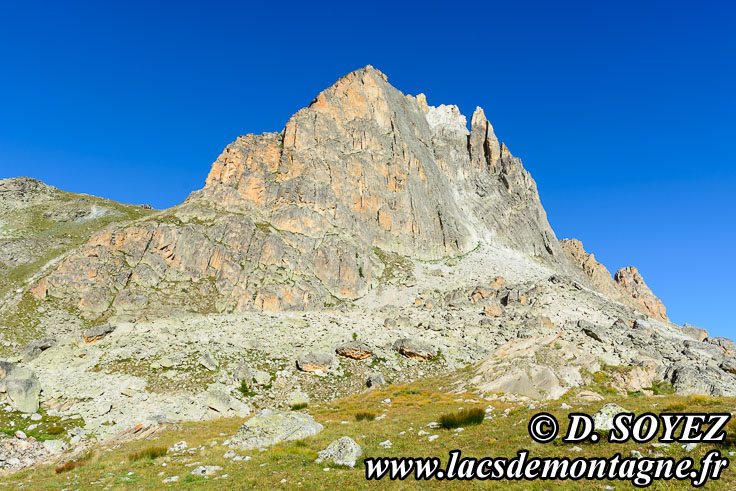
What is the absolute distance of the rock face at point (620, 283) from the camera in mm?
170500

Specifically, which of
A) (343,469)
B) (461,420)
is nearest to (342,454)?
(343,469)

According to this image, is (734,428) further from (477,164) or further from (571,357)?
(477,164)

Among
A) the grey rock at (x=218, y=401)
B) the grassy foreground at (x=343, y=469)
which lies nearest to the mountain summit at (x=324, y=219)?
the grey rock at (x=218, y=401)

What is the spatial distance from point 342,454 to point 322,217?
107 m

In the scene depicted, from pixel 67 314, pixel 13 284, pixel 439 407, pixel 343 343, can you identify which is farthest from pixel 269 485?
pixel 13 284

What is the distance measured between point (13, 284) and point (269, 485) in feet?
358

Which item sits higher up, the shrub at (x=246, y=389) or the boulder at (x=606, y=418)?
the boulder at (x=606, y=418)

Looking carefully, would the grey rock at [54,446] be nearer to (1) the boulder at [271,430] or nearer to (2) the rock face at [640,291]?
(1) the boulder at [271,430]

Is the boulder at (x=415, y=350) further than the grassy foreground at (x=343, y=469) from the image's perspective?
Yes

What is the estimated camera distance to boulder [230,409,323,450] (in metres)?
20.3

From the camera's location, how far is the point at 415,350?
54.2m

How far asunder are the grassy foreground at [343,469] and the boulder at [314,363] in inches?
898

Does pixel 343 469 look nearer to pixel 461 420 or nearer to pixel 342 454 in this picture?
pixel 342 454

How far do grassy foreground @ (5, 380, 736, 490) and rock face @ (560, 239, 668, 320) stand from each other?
172688mm
